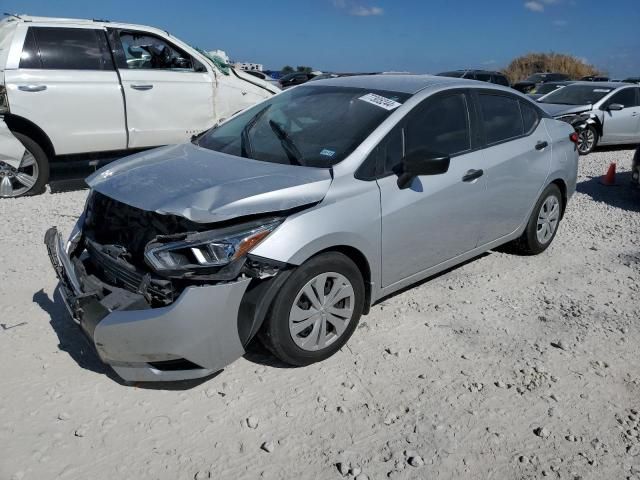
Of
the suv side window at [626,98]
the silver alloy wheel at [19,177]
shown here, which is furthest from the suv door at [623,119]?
the silver alloy wheel at [19,177]

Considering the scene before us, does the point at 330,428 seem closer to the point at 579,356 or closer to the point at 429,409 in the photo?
the point at 429,409

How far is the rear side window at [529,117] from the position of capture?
16.0 feet

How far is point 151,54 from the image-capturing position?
7555 millimetres

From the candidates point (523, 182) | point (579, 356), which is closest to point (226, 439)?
point (579, 356)

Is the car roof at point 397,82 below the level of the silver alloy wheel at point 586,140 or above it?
above

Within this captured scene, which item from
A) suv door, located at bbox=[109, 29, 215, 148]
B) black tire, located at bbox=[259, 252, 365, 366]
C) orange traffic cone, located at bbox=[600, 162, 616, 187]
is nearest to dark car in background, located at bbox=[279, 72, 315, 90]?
suv door, located at bbox=[109, 29, 215, 148]

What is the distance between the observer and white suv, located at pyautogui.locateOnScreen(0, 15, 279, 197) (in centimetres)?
656

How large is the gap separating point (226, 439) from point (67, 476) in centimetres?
72

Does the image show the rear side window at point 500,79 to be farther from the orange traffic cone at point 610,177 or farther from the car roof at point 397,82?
the car roof at point 397,82

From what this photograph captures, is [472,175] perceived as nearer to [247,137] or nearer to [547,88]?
[247,137]

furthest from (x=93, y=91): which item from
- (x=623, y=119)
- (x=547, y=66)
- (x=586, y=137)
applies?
(x=547, y=66)

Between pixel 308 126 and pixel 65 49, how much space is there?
4514mm

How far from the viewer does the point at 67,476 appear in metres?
2.49

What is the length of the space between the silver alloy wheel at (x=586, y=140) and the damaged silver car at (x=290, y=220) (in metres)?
7.23
